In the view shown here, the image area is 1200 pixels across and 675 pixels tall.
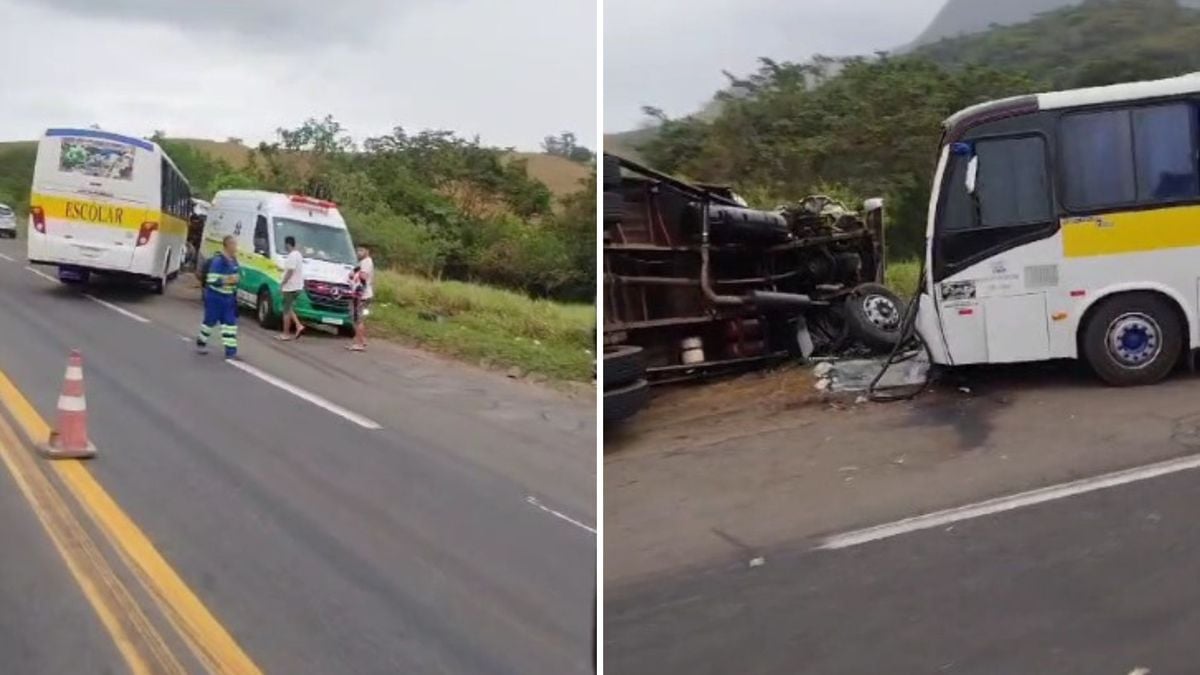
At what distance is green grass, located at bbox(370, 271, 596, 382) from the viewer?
2.34m

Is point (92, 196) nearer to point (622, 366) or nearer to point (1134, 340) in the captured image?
point (622, 366)

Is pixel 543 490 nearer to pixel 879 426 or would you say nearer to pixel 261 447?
pixel 261 447

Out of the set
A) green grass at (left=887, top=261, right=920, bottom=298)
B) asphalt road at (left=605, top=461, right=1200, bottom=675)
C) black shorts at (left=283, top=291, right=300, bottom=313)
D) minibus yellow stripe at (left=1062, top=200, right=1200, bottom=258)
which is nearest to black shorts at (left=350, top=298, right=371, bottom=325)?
black shorts at (left=283, top=291, right=300, bottom=313)

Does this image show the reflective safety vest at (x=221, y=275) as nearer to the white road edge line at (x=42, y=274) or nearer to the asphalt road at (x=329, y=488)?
the asphalt road at (x=329, y=488)

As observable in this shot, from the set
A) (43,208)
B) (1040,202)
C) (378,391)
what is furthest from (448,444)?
(1040,202)

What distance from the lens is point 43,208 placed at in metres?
2.25

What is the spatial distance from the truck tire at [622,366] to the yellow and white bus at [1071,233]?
64cm

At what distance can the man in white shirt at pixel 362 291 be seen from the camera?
7.85 feet

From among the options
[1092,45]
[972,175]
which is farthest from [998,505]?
[1092,45]

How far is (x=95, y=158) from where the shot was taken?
2.25 meters

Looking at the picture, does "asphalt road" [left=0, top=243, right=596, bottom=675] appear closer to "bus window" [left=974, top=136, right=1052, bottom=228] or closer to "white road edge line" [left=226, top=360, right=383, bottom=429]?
"white road edge line" [left=226, top=360, right=383, bottom=429]

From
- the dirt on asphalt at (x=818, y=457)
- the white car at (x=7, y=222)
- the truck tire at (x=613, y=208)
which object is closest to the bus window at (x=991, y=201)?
the dirt on asphalt at (x=818, y=457)

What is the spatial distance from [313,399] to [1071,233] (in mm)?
1525

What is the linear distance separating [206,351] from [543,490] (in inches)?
26.2
